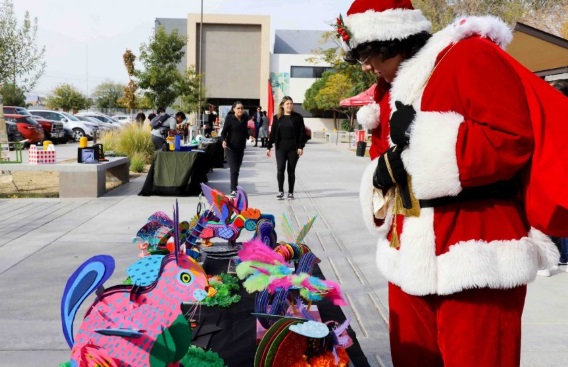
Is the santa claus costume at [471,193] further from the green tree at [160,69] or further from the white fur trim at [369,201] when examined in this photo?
the green tree at [160,69]

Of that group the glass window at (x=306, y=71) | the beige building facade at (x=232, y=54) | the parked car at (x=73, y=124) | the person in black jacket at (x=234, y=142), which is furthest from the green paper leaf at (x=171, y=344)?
the glass window at (x=306, y=71)

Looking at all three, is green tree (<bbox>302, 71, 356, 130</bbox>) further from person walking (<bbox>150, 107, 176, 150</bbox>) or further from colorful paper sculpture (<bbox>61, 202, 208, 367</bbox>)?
colorful paper sculpture (<bbox>61, 202, 208, 367</bbox>)

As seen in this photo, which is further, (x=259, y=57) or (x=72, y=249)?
(x=259, y=57)

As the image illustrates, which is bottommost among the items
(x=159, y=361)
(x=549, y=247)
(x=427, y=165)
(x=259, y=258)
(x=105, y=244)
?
(x=105, y=244)

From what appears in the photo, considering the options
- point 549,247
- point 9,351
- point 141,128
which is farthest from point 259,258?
point 141,128

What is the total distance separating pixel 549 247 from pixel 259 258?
1445 mm

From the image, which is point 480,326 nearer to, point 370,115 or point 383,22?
point 370,115

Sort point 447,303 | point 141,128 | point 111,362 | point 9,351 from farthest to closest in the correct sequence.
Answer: point 141,128, point 9,351, point 111,362, point 447,303

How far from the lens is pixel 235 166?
10.1 m

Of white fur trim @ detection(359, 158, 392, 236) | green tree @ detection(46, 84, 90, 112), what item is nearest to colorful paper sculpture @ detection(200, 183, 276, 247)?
white fur trim @ detection(359, 158, 392, 236)

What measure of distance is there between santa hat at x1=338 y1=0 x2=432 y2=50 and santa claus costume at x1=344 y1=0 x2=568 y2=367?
19 millimetres

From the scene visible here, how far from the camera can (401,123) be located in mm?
1962

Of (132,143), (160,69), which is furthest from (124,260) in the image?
(160,69)

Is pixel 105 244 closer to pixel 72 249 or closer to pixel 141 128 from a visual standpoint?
pixel 72 249
